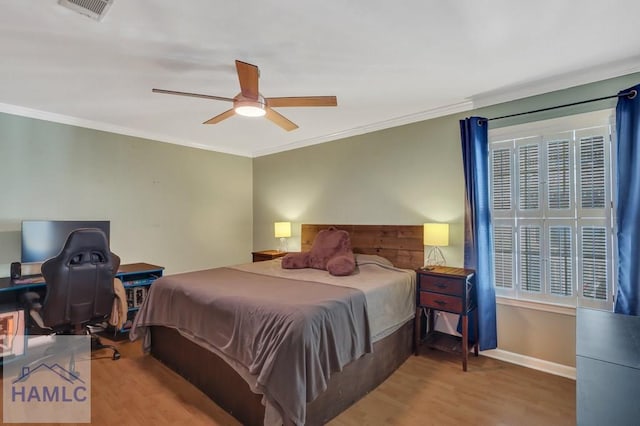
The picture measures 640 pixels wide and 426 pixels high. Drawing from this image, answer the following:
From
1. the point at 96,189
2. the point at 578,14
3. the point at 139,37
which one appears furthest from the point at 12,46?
the point at 578,14

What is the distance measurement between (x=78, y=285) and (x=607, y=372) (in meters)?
3.41

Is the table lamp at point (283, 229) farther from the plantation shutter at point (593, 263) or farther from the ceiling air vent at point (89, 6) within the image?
the plantation shutter at point (593, 263)

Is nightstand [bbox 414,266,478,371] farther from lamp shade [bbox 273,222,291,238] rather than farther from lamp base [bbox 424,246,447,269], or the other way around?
lamp shade [bbox 273,222,291,238]

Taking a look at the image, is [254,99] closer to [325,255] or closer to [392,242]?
[325,255]

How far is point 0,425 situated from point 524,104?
469 cm

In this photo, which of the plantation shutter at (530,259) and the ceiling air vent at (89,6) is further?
the plantation shutter at (530,259)

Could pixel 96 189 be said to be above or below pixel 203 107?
below

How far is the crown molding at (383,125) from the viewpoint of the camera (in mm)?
3193

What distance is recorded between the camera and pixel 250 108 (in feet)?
7.59

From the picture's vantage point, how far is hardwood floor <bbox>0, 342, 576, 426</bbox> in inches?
79.7

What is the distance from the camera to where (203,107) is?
3236 mm

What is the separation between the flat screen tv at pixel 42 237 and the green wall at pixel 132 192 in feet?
0.69

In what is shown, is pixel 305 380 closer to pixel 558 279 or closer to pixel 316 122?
pixel 558 279

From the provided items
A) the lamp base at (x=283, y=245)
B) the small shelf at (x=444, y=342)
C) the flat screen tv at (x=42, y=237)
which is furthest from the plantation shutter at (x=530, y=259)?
the flat screen tv at (x=42, y=237)
